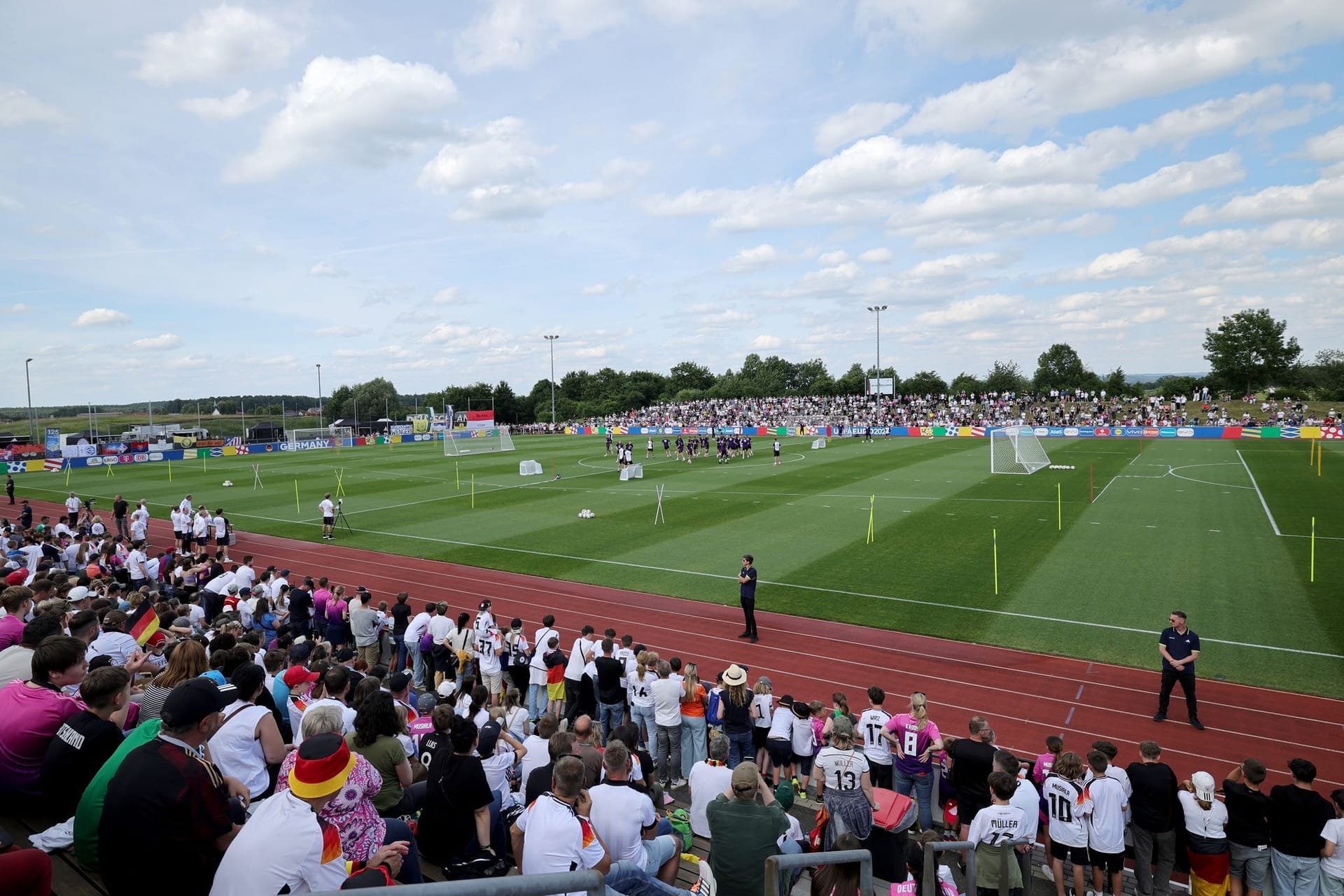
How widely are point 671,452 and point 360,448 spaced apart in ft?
121

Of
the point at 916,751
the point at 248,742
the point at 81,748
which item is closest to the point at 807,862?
the point at 248,742

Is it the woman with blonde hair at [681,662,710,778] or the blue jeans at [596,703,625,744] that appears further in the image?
the blue jeans at [596,703,625,744]

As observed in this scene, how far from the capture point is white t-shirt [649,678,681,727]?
9258 mm

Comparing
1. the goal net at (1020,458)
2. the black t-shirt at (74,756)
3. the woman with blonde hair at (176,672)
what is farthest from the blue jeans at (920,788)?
the goal net at (1020,458)

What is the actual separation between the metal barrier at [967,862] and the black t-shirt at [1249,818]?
2126 millimetres

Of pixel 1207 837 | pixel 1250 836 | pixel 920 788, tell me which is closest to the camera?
pixel 1250 836

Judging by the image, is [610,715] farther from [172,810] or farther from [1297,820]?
[1297,820]

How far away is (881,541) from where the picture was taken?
2358 centimetres

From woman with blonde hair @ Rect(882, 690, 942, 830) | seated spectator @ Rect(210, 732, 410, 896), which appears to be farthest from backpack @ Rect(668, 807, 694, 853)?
seated spectator @ Rect(210, 732, 410, 896)

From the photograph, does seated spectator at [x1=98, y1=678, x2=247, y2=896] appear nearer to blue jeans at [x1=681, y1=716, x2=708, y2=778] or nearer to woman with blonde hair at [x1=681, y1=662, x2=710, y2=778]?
woman with blonde hair at [x1=681, y1=662, x2=710, y2=778]

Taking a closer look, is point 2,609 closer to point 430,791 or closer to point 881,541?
point 430,791

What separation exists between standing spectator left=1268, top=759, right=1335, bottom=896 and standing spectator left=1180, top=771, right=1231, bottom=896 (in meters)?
0.39

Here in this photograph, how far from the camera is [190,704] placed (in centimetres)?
394

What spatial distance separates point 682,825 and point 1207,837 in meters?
5.13
